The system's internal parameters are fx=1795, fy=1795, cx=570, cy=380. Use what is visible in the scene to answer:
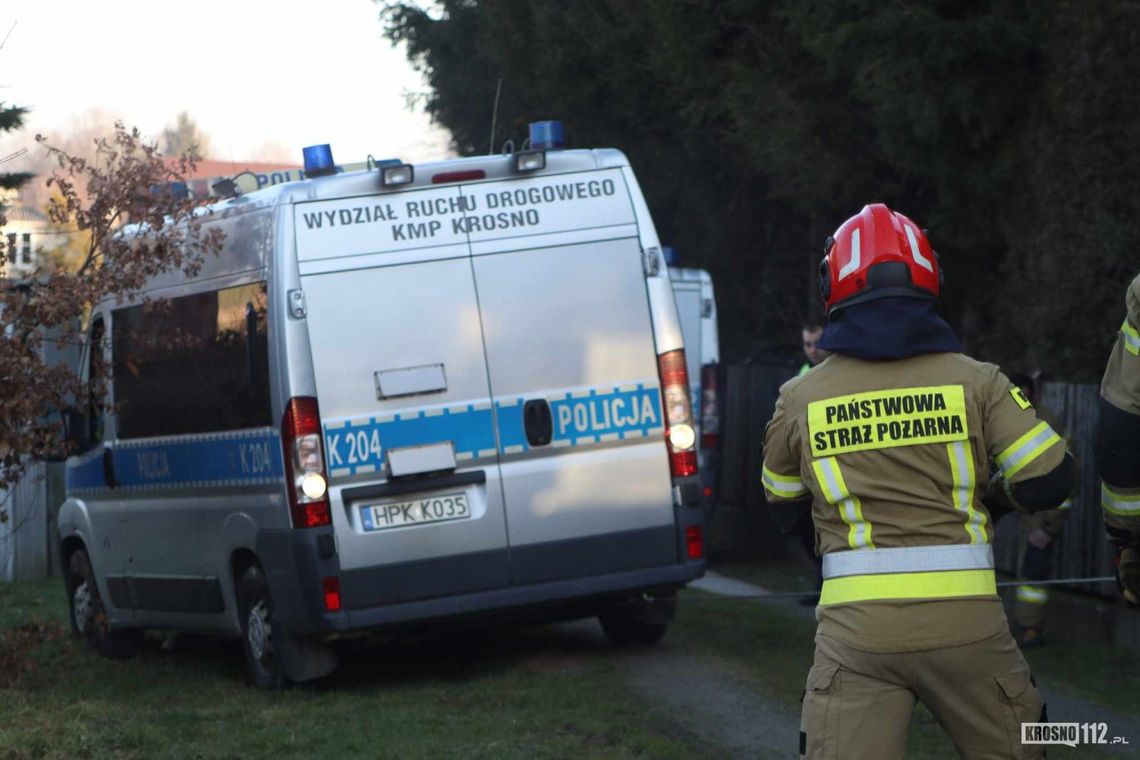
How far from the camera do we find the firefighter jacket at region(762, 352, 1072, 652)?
386 cm

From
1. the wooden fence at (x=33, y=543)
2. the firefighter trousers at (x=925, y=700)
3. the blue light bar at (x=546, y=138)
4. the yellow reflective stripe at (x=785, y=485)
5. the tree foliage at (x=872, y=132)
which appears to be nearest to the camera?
the firefighter trousers at (x=925, y=700)

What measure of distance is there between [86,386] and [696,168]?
11.3m

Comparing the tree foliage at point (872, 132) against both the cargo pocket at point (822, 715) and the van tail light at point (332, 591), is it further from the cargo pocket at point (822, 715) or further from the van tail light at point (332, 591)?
the cargo pocket at point (822, 715)

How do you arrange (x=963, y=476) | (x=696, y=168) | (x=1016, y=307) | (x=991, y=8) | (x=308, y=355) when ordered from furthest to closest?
(x=696, y=168) < (x=1016, y=307) < (x=991, y=8) < (x=308, y=355) < (x=963, y=476)

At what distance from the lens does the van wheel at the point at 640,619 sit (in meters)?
10.1

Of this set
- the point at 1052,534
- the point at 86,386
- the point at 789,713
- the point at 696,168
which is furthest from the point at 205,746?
the point at 696,168

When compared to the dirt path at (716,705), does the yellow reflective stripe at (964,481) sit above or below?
above

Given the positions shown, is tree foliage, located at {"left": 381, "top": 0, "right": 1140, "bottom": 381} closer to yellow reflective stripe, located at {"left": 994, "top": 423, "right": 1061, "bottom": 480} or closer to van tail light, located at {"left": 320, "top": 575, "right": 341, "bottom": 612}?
van tail light, located at {"left": 320, "top": 575, "right": 341, "bottom": 612}

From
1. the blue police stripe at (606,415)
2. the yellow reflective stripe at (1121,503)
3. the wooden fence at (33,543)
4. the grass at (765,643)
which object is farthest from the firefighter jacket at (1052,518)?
the wooden fence at (33,543)

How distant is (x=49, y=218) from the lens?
1020 cm

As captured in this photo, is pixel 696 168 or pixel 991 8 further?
pixel 696 168

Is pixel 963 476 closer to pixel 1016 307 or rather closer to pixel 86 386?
pixel 86 386

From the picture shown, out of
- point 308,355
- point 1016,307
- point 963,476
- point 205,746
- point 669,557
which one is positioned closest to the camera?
point 963,476

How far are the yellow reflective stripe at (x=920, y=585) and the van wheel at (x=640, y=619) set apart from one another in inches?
237
